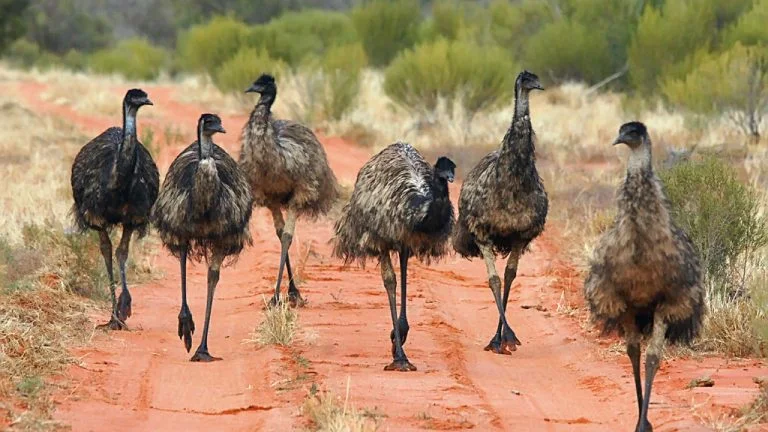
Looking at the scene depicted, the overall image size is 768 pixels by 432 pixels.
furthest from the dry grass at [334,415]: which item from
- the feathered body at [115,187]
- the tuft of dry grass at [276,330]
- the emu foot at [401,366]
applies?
the feathered body at [115,187]

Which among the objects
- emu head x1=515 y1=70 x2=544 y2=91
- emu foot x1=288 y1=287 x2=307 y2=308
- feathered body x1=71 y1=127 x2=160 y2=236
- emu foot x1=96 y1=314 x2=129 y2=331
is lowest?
emu foot x1=96 y1=314 x2=129 y2=331

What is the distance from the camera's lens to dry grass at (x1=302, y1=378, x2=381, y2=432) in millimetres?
6531

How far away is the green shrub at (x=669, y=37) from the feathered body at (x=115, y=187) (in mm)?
18773

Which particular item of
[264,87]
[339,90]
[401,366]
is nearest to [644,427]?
[401,366]

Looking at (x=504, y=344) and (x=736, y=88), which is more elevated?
(x=736, y=88)

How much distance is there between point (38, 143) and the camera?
23.1 metres

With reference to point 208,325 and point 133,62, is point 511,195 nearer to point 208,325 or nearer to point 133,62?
point 208,325

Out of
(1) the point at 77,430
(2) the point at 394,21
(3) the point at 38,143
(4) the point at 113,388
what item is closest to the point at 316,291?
(4) the point at 113,388

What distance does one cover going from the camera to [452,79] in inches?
1008

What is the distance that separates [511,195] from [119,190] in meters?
3.02

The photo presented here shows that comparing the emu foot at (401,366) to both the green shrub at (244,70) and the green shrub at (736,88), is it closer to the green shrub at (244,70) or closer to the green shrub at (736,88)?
the green shrub at (736,88)

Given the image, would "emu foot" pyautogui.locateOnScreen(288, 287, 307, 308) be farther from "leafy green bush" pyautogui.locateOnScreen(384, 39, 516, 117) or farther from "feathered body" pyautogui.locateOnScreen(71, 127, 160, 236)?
"leafy green bush" pyautogui.locateOnScreen(384, 39, 516, 117)

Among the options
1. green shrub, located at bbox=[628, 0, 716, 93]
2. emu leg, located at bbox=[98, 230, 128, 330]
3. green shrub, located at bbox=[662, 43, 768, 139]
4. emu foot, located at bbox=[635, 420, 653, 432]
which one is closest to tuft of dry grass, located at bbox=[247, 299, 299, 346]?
emu leg, located at bbox=[98, 230, 128, 330]

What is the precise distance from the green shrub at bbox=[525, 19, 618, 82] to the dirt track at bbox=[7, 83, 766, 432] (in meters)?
18.9
